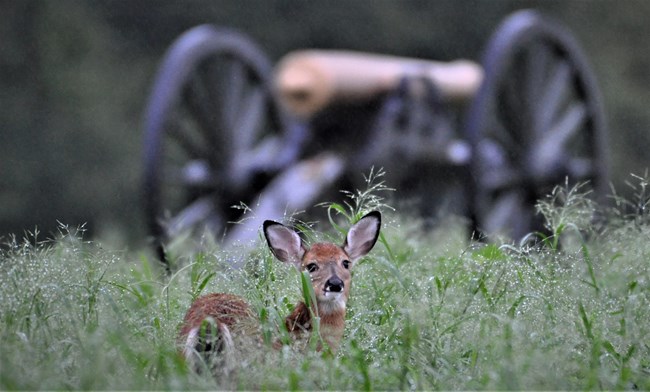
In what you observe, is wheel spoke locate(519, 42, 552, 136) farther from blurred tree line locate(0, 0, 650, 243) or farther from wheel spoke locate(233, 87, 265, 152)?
blurred tree line locate(0, 0, 650, 243)

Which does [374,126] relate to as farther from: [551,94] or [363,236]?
[363,236]

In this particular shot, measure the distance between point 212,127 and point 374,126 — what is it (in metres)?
1.18

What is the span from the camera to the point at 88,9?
19.2 m

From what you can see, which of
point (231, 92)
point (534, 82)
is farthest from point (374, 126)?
point (534, 82)

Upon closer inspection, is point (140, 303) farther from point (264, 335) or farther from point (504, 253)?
point (504, 253)

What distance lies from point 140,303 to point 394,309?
0.85m

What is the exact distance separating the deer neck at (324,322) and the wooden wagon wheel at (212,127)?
12.2ft

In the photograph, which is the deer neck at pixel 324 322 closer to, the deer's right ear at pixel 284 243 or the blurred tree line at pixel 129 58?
the deer's right ear at pixel 284 243

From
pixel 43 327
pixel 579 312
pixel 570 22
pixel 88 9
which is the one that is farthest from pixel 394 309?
pixel 570 22

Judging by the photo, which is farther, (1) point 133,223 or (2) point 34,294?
(1) point 133,223

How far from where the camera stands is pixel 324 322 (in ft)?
13.3

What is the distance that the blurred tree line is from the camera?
699 inches

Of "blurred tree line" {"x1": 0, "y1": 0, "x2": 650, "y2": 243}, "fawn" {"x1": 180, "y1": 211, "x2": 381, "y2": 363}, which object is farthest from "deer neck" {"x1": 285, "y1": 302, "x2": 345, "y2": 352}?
"blurred tree line" {"x1": 0, "y1": 0, "x2": 650, "y2": 243}

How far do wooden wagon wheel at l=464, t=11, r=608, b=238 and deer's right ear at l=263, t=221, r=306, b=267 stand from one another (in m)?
4.15
